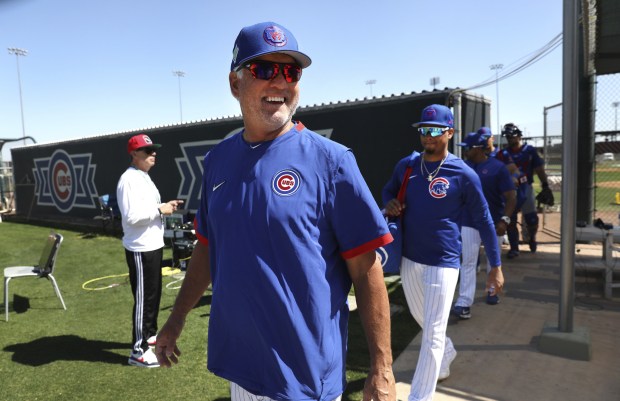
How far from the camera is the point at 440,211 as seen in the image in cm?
326

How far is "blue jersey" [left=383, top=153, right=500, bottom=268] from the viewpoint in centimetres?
324

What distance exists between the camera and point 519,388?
3.72m

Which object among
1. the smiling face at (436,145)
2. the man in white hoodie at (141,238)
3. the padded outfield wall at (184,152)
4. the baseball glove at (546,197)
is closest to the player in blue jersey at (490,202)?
the padded outfield wall at (184,152)

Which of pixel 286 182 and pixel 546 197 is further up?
pixel 286 182

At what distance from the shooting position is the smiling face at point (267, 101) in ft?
5.56

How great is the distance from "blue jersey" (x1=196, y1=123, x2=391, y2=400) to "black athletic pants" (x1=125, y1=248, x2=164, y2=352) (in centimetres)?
299

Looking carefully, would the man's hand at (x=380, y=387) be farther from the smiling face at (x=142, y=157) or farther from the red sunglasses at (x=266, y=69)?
→ the smiling face at (x=142, y=157)

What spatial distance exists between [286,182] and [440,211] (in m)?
2.00

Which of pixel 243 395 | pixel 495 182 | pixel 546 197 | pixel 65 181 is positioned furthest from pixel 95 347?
pixel 65 181

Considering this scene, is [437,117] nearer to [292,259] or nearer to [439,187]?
[439,187]

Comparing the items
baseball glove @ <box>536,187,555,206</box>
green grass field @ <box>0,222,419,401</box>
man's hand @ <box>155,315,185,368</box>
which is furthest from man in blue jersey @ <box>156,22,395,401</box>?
baseball glove @ <box>536,187,555,206</box>

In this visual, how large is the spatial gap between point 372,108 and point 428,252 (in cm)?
573

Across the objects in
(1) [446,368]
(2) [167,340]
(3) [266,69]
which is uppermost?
(3) [266,69]

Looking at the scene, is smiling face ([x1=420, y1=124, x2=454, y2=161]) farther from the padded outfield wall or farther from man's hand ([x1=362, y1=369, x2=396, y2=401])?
the padded outfield wall
